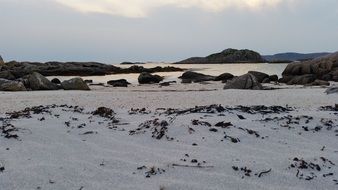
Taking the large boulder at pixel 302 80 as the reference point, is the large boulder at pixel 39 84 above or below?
above

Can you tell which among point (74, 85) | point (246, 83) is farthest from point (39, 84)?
point (246, 83)

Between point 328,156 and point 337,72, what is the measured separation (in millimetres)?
25023

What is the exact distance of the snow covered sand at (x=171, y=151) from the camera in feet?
13.0

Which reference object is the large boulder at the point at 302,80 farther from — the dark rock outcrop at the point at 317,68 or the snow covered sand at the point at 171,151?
the snow covered sand at the point at 171,151

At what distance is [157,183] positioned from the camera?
12.8 ft

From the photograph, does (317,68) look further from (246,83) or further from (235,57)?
(235,57)

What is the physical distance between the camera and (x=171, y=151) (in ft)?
15.8

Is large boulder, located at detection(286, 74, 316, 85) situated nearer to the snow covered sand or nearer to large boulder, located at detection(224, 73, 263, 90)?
large boulder, located at detection(224, 73, 263, 90)

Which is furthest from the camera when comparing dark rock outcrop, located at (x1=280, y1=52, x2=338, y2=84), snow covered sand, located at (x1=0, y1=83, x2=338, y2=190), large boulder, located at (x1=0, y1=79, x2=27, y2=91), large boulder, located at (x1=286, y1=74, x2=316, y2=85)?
dark rock outcrop, located at (x1=280, y1=52, x2=338, y2=84)

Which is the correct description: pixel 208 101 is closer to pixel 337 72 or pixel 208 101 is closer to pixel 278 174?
pixel 278 174

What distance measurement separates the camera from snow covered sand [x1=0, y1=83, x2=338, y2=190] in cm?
396

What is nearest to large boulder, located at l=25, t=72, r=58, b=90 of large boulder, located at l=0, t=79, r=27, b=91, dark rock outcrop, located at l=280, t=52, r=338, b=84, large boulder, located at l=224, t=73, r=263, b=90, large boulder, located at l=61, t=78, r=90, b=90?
large boulder, located at l=61, t=78, r=90, b=90

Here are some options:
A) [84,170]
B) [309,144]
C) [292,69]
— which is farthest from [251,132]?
[292,69]

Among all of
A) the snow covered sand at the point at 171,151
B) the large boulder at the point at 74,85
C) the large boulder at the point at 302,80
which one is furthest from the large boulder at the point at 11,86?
the large boulder at the point at 302,80
